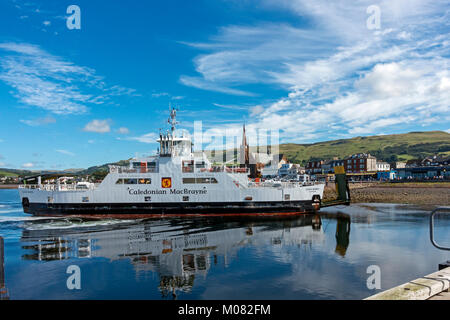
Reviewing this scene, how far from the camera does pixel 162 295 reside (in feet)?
36.3

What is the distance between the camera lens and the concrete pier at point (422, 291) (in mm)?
6148

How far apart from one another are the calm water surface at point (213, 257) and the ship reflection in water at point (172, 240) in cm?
6

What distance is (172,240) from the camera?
19.8 m

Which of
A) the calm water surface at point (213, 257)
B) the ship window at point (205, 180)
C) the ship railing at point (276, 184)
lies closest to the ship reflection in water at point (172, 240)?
the calm water surface at point (213, 257)

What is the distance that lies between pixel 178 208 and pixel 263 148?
130466 mm

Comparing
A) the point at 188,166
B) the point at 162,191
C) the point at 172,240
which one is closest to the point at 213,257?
the point at 172,240

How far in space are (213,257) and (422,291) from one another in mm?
11195

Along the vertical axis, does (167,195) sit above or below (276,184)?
below

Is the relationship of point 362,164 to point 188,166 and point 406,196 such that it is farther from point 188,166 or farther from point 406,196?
point 188,166

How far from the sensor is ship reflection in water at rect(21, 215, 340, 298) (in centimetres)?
1448

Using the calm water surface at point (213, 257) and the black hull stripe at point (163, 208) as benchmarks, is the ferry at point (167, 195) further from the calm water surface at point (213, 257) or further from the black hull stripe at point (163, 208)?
the calm water surface at point (213, 257)

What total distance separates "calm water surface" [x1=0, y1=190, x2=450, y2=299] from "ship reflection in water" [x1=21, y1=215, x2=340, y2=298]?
0.20 feet
